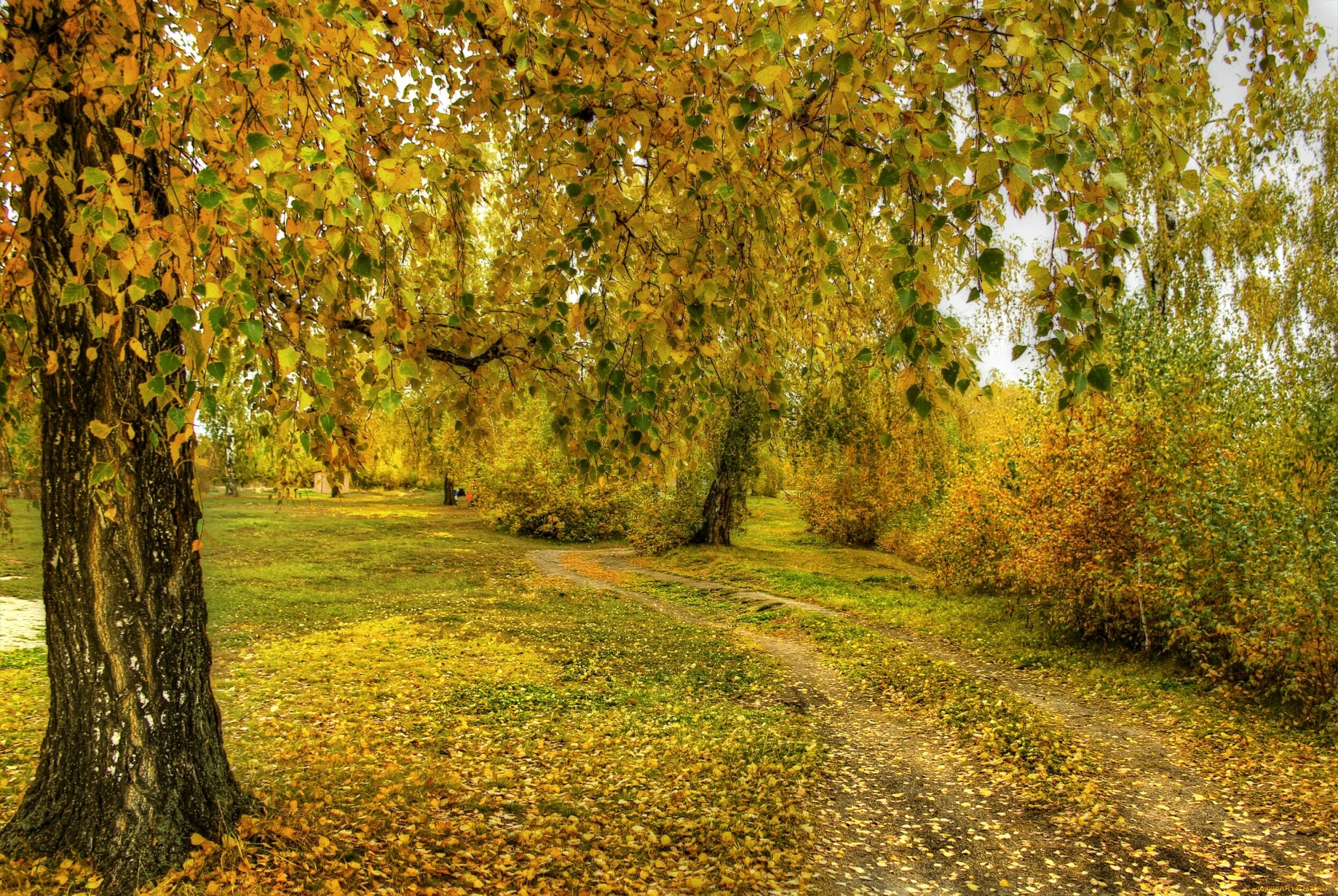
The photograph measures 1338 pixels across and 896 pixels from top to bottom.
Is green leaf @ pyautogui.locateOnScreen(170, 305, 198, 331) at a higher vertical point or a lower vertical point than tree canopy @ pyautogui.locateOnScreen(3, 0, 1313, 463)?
lower

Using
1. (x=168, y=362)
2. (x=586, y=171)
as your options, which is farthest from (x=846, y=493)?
(x=168, y=362)

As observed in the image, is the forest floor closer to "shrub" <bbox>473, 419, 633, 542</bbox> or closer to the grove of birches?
the grove of birches

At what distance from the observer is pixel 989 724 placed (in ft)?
25.8

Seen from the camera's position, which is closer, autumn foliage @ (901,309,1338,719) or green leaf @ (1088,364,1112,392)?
green leaf @ (1088,364,1112,392)

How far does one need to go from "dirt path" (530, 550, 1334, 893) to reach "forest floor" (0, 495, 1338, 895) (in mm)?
24

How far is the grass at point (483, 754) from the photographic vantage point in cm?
443

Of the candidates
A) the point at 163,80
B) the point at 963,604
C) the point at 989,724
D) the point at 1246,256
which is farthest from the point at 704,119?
the point at 1246,256

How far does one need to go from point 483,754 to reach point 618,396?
4.49 meters

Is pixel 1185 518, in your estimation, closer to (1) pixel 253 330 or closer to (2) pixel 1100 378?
(2) pixel 1100 378

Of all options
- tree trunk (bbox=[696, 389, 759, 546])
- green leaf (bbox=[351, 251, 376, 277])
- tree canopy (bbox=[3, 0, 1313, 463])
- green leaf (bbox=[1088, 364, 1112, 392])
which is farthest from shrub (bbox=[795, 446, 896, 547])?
green leaf (bbox=[351, 251, 376, 277])

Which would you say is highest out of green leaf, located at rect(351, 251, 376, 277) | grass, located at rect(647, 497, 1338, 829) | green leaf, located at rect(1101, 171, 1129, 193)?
green leaf, located at rect(1101, 171, 1129, 193)

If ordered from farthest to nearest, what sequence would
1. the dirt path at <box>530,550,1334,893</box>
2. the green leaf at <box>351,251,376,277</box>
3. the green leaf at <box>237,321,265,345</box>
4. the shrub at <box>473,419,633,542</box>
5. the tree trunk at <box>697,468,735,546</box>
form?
the shrub at <box>473,419,633,542</box> < the tree trunk at <box>697,468,735,546</box> < the dirt path at <box>530,550,1334,893</box> < the green leaf at <box>351,251,376,277</box> < the green leaf at <box>237,321,265,345</box>

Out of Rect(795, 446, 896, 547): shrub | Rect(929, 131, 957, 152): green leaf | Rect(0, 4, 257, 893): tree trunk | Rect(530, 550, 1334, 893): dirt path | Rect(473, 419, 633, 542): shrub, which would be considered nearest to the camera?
Rect(929, 131, 957, 152): green leaf

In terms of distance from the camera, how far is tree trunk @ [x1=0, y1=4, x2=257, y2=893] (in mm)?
3719
